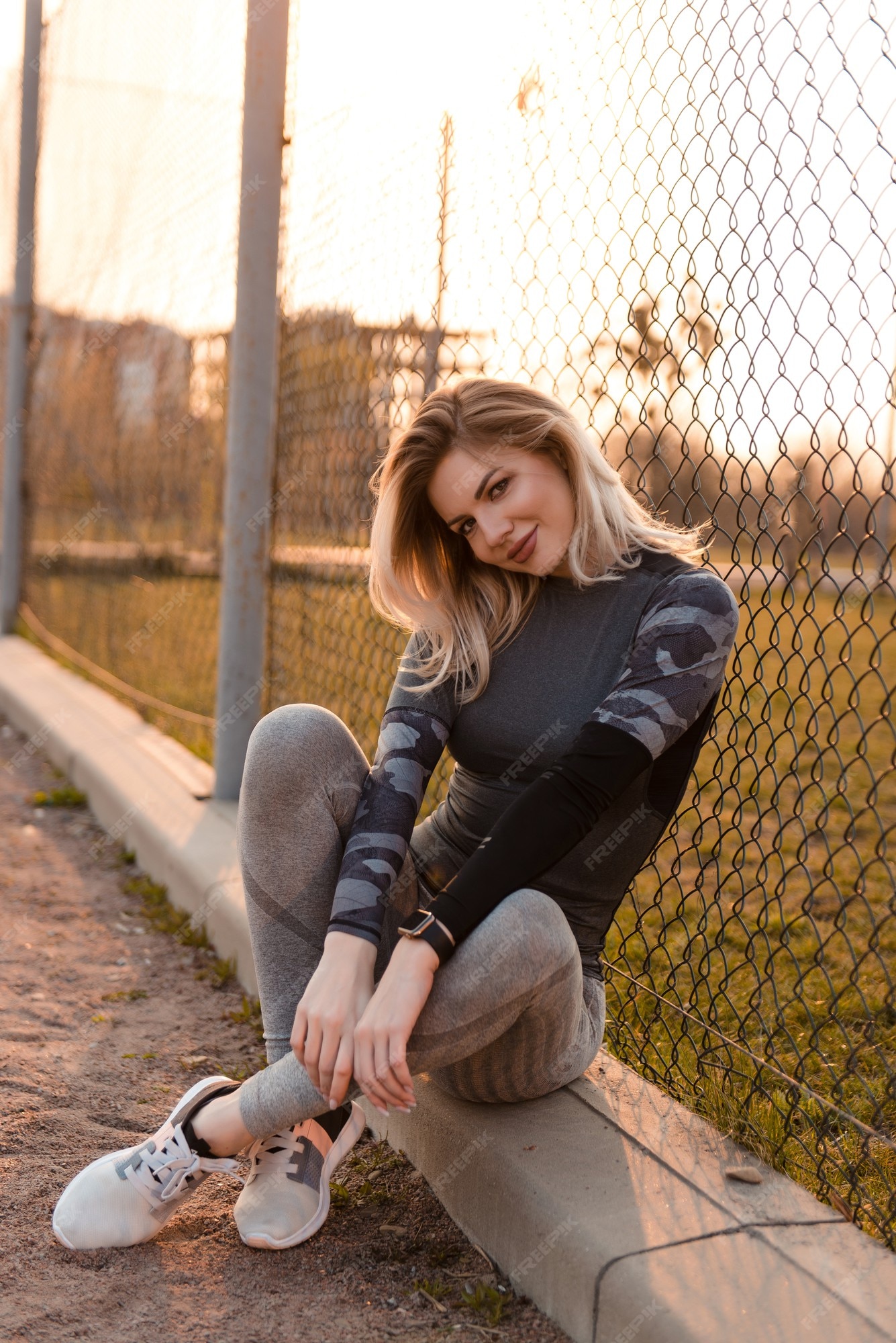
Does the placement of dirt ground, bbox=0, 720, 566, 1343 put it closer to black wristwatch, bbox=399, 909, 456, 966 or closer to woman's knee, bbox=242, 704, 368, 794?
black wristwatch, bbox=399, 909, 456, 966

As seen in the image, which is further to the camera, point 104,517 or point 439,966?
point 104,517

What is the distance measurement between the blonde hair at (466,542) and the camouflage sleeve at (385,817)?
8 centimetres

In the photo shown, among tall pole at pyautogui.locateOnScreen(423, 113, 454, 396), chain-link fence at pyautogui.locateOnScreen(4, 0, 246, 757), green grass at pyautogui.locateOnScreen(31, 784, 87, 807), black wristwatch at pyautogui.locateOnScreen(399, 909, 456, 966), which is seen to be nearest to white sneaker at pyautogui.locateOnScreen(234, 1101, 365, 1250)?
black wristwatch at pyautogui.locateOnScreen(399, 909, 456, 966)

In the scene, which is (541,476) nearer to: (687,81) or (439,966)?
(687,81)

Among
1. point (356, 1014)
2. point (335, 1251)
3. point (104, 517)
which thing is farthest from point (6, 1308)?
point (104, 517)

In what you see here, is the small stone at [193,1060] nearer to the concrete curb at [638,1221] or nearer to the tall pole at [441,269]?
the concrete curb at [638,1221]

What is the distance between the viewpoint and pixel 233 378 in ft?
12.0

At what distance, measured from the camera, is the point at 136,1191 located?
1821mm

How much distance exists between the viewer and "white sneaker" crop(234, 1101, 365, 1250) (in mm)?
1837

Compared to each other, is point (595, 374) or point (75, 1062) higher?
point (595, 374)

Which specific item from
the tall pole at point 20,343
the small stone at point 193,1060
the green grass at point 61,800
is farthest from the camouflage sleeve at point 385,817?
the tall pole at point 20,343

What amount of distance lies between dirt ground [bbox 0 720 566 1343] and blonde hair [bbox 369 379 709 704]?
0.87 m

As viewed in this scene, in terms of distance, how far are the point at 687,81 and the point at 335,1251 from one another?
187cm

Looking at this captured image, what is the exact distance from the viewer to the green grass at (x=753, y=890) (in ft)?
6.03
